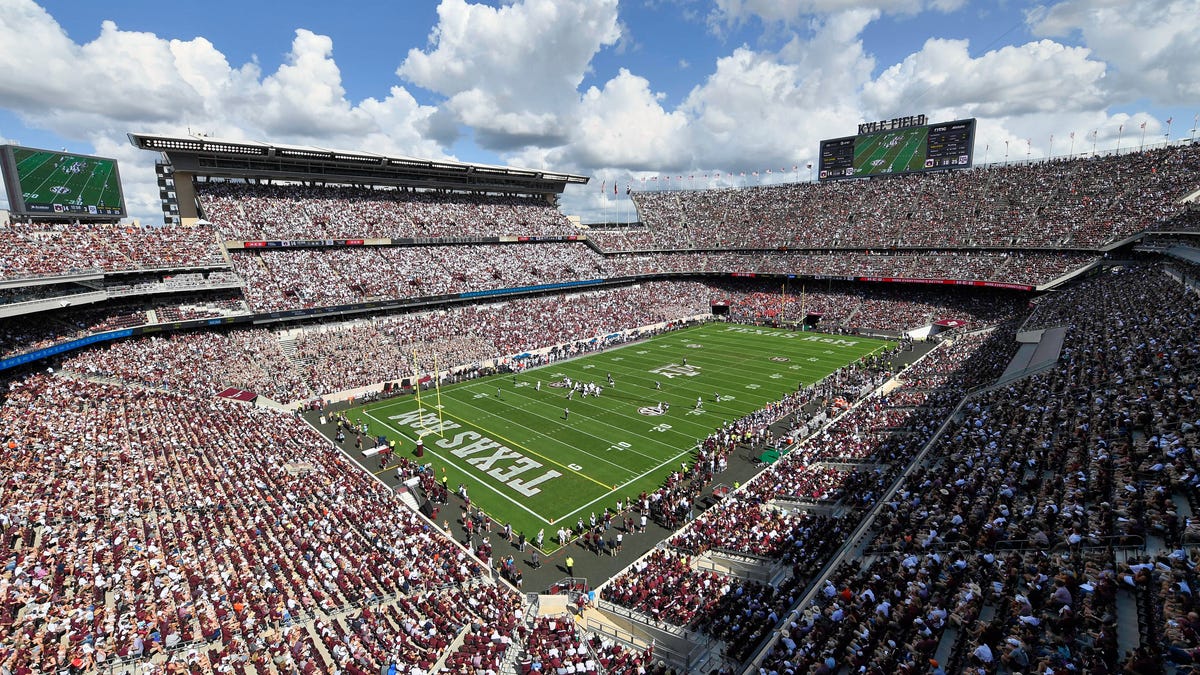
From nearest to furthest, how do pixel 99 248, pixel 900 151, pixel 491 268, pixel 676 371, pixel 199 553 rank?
pixel 199 553 → pixel 99 248 → pixel 676 371 → pixel 491 268 → pixel 900 151

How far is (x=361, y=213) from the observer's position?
50281 millimetres

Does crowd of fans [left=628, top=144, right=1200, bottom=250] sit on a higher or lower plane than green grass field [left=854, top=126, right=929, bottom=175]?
lower

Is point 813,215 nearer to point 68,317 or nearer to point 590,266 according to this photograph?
point 590,266

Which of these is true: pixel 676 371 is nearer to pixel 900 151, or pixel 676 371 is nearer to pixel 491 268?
pixel 491 268

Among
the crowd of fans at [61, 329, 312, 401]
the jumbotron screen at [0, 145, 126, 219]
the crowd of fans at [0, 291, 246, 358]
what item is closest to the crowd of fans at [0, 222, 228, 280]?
the jumbotron screen at [0, 145, 126, 219]

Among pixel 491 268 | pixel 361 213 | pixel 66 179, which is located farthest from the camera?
pixel 491 268

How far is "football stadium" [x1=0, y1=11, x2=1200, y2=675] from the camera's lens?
412 inches

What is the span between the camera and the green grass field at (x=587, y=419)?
867 inches

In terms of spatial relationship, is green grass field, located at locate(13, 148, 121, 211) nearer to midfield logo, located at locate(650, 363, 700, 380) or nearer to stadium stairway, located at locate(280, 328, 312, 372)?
stadium stairway, located at locate(280, 328, 312, 372)

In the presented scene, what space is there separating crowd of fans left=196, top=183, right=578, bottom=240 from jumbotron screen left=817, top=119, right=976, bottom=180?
33.2 metres

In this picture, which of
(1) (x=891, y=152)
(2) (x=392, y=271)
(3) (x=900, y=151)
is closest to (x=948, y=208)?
(3) (x=900, y=151)

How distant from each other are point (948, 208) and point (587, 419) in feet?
160

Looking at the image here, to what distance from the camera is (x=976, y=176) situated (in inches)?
2324

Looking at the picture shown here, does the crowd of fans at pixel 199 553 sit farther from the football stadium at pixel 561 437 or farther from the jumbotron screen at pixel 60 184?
the jumbotron screen at pixel 60 184
